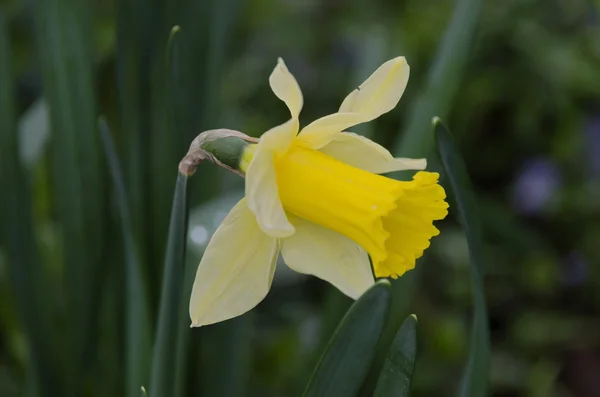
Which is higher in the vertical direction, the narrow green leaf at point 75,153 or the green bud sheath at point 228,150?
the green bud sheath at point 228,150

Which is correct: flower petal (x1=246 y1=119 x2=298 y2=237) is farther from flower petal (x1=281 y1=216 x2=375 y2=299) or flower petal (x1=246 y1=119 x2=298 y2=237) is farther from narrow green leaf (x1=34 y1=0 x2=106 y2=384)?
narrow green leaf (x1=34 y1=0 x2=106 y2=384)

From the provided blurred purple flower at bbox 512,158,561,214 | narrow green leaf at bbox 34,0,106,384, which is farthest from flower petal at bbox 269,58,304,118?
blurred purple flower at bbox 512,158,561,214

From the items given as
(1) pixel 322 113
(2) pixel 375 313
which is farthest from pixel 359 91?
(1) pixel 322 113

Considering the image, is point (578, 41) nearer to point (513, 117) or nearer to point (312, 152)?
point (513, 117)

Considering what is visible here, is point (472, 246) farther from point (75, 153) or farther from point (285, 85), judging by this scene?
point (75, 153)

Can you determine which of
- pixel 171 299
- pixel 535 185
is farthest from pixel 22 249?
pixel 535 185

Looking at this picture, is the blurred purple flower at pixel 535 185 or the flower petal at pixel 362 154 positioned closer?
the flower petal at pixel 362 154

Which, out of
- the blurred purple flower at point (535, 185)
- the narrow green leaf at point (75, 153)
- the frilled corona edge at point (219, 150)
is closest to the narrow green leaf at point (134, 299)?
the narrow green leaf at point (75, 153)

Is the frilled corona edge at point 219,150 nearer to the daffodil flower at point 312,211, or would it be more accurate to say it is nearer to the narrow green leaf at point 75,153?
the daffodil flower at point 312,211
